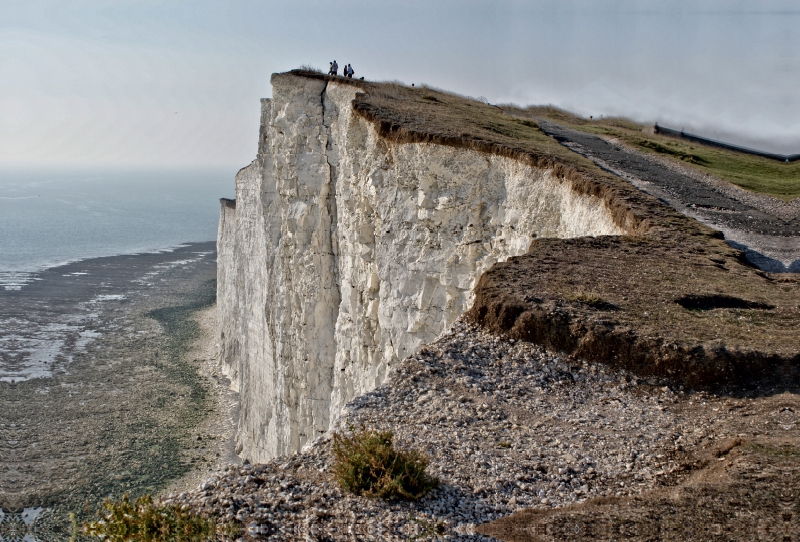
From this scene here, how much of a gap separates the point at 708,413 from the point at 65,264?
72.1 meters

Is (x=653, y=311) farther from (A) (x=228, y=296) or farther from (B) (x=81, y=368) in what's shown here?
(B) (x=81, y=368)

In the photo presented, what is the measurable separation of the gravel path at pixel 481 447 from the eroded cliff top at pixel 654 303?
33cm

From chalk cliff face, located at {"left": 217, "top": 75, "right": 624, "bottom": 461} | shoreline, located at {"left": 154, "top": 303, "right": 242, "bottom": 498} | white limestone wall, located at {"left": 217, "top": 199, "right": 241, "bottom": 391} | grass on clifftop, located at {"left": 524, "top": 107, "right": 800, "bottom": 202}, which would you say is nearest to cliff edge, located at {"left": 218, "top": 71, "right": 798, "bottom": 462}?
chalk cliff face, located at {"left": 217, "top": 75, "right": 624, "bottom": 461}

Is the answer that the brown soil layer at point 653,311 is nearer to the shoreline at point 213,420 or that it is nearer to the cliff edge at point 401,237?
the cliff edge at point 401,237

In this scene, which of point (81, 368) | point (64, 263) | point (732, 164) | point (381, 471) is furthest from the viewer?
point (64, 263)

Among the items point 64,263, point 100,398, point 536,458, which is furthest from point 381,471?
point 64,263

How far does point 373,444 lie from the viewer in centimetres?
514

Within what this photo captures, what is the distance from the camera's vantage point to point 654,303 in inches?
311

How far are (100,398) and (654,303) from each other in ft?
94.8

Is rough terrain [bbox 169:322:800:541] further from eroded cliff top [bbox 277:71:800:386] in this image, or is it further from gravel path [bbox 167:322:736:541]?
eroded cliff top [bbox 277:71:800:386]

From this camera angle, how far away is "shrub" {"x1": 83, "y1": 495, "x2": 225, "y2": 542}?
4.43 meters

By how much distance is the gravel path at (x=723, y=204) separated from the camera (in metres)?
12.1

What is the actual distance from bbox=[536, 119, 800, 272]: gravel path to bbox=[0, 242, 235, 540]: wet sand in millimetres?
14176

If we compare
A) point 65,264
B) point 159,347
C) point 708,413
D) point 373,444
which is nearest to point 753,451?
point 708,413
